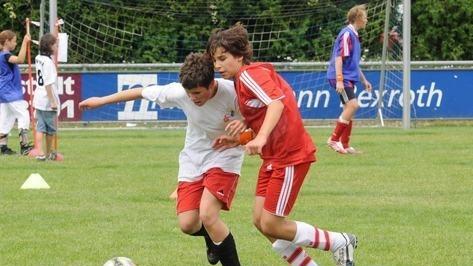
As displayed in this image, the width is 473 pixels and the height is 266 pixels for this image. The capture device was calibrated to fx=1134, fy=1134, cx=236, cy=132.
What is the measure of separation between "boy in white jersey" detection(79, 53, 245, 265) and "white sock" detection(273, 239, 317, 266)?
0.30 meters

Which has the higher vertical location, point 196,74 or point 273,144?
point 196,74

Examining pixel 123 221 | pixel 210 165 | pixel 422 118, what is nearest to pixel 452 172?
pixel 123 221

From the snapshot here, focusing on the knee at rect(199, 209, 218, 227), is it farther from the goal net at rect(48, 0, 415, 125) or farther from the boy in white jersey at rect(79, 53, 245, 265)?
the goal net at rect(48, 0, 415, 125)

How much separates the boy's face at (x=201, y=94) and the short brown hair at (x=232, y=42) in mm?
236

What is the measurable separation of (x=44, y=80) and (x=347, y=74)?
13.6 ft

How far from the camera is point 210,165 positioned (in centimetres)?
729

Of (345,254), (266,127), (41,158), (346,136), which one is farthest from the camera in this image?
(346,136)

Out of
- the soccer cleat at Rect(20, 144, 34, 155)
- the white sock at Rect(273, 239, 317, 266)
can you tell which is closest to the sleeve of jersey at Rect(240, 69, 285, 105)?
the white sock at Rect(273, 239, 317, 266)

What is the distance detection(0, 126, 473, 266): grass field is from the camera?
7875mm

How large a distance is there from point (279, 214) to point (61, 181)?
5849 millimetres

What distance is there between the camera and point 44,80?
14320 mm

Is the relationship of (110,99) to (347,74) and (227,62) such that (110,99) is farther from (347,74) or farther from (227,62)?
(347,74)

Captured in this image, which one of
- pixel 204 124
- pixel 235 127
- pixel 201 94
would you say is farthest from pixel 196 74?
pixel 204 124

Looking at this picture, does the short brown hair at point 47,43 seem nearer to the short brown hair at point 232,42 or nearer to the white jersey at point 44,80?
the white jersey at point 44,80
